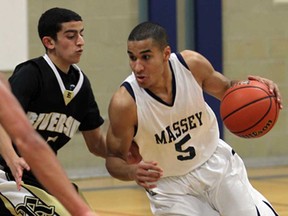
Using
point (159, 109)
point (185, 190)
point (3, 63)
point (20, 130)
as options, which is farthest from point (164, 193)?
point (3, 63)

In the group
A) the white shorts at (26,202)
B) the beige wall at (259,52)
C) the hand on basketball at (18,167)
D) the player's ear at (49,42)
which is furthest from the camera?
the beige wall at (259,52)

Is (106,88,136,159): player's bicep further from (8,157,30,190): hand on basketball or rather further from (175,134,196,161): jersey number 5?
(8,157,30,190): hand on basketball

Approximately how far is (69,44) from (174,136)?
0.74m

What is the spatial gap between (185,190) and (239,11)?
480 cm

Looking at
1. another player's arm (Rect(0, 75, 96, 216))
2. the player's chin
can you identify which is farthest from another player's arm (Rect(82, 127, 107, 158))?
another player's arm (Rect(0, 75, 96, 216))

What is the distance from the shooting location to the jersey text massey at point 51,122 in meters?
4.70

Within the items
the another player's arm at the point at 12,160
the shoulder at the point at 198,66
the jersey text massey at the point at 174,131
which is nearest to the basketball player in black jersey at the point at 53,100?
the another player's arm at the point at 12,160

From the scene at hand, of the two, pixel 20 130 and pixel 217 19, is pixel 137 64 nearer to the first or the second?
pixel 20 130

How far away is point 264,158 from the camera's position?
9398 mm

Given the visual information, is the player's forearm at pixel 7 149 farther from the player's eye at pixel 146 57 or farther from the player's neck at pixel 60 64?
the player's eye at pixel 146 57

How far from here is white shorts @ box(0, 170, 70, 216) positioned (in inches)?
176

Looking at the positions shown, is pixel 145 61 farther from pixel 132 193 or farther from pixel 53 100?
pixel 132 193

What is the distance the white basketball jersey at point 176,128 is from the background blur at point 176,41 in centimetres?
334

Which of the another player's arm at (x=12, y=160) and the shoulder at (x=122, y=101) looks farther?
the shoulder at (x=122, y=101)
